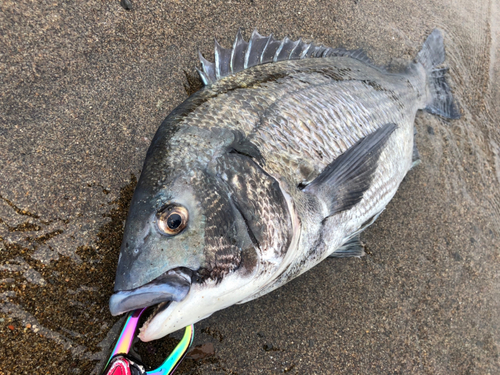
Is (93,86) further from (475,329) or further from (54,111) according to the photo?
(475,329)

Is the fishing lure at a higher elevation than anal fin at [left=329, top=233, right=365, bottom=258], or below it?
higher

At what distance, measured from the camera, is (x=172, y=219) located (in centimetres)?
117

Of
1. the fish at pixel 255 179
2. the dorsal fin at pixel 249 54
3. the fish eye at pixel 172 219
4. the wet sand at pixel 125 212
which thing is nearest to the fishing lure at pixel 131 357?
the wet sand at pixel 125 212

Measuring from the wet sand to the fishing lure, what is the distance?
96 millimetres

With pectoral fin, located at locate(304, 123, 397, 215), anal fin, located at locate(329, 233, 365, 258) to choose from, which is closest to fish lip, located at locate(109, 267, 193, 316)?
pectoral fin, located at locate(304, 123, 397, 215)

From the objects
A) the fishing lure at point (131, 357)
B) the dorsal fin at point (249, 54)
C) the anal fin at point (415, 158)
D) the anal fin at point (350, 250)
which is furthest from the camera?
the anal fin at point (415, 158)

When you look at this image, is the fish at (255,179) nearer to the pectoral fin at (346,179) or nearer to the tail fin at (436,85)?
the pectoral fin at (346,179)

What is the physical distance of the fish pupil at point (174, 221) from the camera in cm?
117

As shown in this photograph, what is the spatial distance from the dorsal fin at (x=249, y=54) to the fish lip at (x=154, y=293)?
1.24m

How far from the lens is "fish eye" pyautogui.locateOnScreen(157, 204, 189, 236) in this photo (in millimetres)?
1162

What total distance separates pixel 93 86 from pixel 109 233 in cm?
101

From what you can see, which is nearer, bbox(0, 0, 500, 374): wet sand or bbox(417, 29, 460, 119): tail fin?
bbox(0, 0, 500, 374): wet sand

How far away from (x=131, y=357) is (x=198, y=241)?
1018 mm

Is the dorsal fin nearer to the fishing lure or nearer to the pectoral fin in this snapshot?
the pectoral fin
